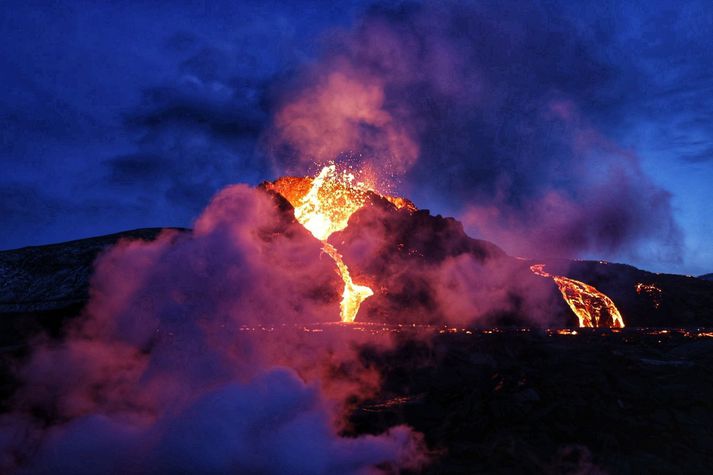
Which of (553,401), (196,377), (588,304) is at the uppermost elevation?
(588,304)

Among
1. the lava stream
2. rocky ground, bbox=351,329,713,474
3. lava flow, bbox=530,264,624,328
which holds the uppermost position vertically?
the lava stream

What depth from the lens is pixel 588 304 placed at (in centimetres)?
1880

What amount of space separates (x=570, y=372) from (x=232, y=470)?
589 centimetres

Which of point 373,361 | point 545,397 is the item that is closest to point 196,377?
point 373,361

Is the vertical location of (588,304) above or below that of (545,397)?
above

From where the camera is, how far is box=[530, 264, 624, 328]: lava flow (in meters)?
18.3

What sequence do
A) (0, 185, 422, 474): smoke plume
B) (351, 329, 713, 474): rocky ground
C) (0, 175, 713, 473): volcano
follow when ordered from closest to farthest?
(0, 185, 422, 474): smoke plume → (351, 329, 713, 474): rocky ground → (0, 175, 713, 473): volcano

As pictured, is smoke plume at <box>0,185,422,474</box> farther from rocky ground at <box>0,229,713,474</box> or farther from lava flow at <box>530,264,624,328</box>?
lava flow at <box>530,264,624,328</box>

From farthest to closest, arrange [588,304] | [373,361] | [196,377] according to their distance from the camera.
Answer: [588,304] < [373,361] < [196,377]

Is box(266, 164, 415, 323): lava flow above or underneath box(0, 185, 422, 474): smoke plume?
above

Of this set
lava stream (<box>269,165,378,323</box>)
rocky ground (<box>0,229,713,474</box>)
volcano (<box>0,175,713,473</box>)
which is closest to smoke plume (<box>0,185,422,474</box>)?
volcano (<box>0,175,713,473</box>)

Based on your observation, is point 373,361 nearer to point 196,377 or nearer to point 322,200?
point 196,377

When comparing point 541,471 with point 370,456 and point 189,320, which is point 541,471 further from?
point 189,320

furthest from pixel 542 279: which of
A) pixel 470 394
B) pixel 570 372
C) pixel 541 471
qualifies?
pixel 541 471
